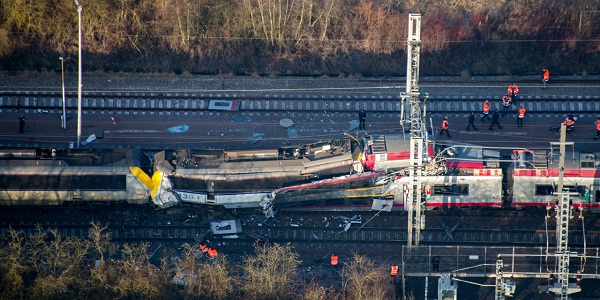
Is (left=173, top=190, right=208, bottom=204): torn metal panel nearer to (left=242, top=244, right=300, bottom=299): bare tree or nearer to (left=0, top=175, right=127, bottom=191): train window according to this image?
(left=0, top=175, right=127, bottom=191): train window

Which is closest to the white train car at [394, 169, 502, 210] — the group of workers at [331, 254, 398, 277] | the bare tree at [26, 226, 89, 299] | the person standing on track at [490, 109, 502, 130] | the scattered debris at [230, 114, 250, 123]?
the group of workers at [331, 254, 398, 277]

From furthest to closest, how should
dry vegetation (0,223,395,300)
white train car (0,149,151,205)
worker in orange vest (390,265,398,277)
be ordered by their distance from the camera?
white train car (0,149,151,205), worker in orange vest (390,265,398,277), dry vegetation (0,223,395,300)

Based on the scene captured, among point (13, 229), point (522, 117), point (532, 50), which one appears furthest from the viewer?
point (532, 50)

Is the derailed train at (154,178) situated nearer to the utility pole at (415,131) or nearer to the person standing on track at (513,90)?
the utility pole at (415,131)

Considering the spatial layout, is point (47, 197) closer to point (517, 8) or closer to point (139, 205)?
point (139, 205)

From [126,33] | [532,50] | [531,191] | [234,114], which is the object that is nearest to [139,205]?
[234,114]

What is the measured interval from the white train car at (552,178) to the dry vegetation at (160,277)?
7105mm

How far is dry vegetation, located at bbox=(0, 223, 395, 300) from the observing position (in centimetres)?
4662

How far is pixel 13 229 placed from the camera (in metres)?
51.8

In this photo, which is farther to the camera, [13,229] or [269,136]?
[269,136]

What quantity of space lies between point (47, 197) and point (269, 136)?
9.78 m

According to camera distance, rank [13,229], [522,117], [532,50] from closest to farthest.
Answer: [13,229]
[522,117]
[532,50]

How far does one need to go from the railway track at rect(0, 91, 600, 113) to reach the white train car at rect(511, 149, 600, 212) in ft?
20.0

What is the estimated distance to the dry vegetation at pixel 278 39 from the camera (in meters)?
60.2
